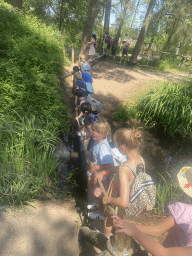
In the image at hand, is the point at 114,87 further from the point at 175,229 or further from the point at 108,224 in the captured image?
the point at 175,229

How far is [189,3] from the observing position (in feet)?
49.6

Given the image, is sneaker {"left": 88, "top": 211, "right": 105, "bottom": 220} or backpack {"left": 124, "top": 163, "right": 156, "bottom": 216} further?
sneaker {"left": 88, "top": 211, "right": 105, "bottom": 220}

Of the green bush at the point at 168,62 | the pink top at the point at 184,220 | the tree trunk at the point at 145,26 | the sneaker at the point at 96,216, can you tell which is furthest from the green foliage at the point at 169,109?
the green bush at the point at 168,62

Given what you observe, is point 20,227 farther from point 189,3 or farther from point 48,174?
point 189,3

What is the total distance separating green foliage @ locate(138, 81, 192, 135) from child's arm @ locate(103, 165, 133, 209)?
13.3 ft

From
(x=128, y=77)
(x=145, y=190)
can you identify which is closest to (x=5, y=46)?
(x=145, y=190)

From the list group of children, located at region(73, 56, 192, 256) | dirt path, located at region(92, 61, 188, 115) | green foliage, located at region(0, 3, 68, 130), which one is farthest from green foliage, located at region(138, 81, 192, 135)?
group of children, located at region(73, 56, 192, 256)

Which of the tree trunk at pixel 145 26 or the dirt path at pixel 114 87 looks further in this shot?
the tree trunk at pixel 145 26

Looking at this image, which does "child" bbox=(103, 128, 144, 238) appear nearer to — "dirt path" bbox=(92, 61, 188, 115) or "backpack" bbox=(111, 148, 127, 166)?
"backpack" bbox=(111, 148, 127, 166)

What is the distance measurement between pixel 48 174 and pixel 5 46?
3.12m

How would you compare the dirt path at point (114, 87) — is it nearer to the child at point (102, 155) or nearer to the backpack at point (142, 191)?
the child at point (102, 155)

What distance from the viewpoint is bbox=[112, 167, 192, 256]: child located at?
122 cm

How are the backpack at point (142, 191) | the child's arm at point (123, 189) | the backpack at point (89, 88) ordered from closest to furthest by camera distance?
the child's arm at point (123, 189) < the backpack at point (142, 191) < the backpack at point (89, 88)

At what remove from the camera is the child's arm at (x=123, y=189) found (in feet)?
5.07
